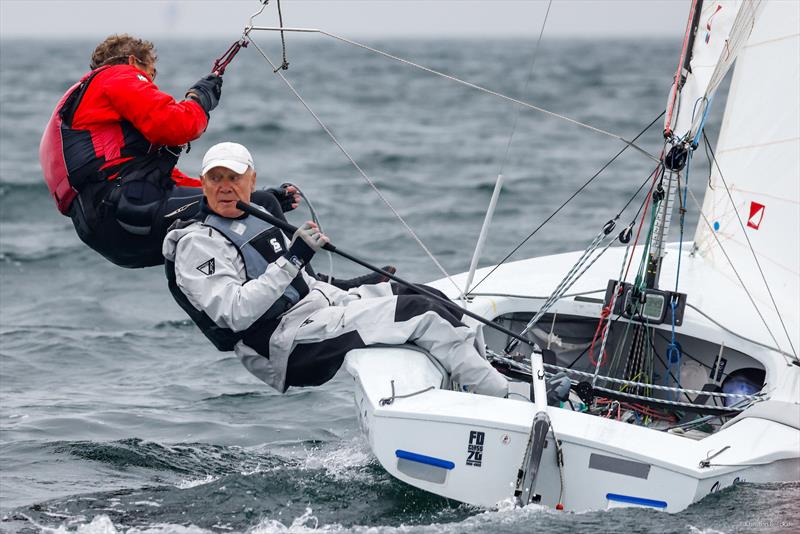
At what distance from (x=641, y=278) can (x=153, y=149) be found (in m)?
1.90

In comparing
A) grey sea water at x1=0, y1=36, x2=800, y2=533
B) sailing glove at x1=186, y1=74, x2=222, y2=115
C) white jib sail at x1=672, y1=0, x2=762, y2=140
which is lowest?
grey sea water at x1=0, y1=36, x2=800, y2=533

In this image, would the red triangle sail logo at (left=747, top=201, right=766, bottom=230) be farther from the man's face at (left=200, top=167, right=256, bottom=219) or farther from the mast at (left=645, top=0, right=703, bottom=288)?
the man's face at (left=200, top=167, right=256, bottom=219)

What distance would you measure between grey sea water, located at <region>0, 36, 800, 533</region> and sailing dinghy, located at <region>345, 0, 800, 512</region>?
119 millimetres

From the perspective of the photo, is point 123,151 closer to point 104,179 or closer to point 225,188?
point 104,179

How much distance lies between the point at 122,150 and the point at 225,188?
57cm

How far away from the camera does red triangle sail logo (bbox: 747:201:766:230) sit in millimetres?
4699

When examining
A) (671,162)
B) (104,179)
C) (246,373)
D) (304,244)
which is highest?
(671,162)

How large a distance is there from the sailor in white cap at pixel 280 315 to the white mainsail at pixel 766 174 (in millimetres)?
1372

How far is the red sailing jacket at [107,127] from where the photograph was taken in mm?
3939

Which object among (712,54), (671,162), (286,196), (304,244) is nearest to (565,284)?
(671,162)

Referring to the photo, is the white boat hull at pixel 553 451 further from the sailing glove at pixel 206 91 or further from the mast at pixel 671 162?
the sailing glove at pixel 206 91

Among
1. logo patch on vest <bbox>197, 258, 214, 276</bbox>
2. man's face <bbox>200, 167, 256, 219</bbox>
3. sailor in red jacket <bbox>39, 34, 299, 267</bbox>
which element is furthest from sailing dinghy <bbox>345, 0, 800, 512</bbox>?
sailor in red jacket <bbox>39, 34, 299, 267</bbox>

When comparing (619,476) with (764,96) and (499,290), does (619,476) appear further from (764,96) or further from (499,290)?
(764,96)

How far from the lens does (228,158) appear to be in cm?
367
